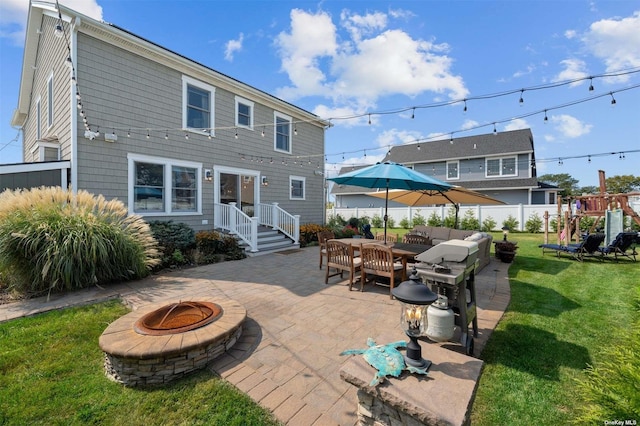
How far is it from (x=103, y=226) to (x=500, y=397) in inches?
258

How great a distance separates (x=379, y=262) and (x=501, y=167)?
60.1ft

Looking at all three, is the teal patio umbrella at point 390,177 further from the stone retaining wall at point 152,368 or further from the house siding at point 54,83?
the house siding at point 54,83

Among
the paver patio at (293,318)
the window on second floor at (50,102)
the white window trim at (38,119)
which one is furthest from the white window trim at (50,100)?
the paver patio at (293,318)

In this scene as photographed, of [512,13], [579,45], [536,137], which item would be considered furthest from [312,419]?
[536,137]

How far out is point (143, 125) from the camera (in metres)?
7.72

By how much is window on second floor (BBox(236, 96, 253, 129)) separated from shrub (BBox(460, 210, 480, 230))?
12.7 m

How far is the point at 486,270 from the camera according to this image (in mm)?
6477

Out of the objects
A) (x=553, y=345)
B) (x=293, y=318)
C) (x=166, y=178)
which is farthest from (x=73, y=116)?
(x=553, y=345)

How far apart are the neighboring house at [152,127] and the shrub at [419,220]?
28.7ft

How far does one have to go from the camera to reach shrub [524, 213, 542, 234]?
13984mm

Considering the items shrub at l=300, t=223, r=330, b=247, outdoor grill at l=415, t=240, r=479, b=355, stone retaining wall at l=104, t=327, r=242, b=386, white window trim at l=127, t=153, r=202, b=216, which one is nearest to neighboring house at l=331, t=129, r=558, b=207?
shrub at l=300, t=223, r=330, b=247

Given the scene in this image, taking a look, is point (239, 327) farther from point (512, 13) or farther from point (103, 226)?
point (512, 13)

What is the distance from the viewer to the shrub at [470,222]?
15222 mm

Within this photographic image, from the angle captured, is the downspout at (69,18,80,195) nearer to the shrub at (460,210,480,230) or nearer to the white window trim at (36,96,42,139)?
the white window trim at (36,96,42,139)
